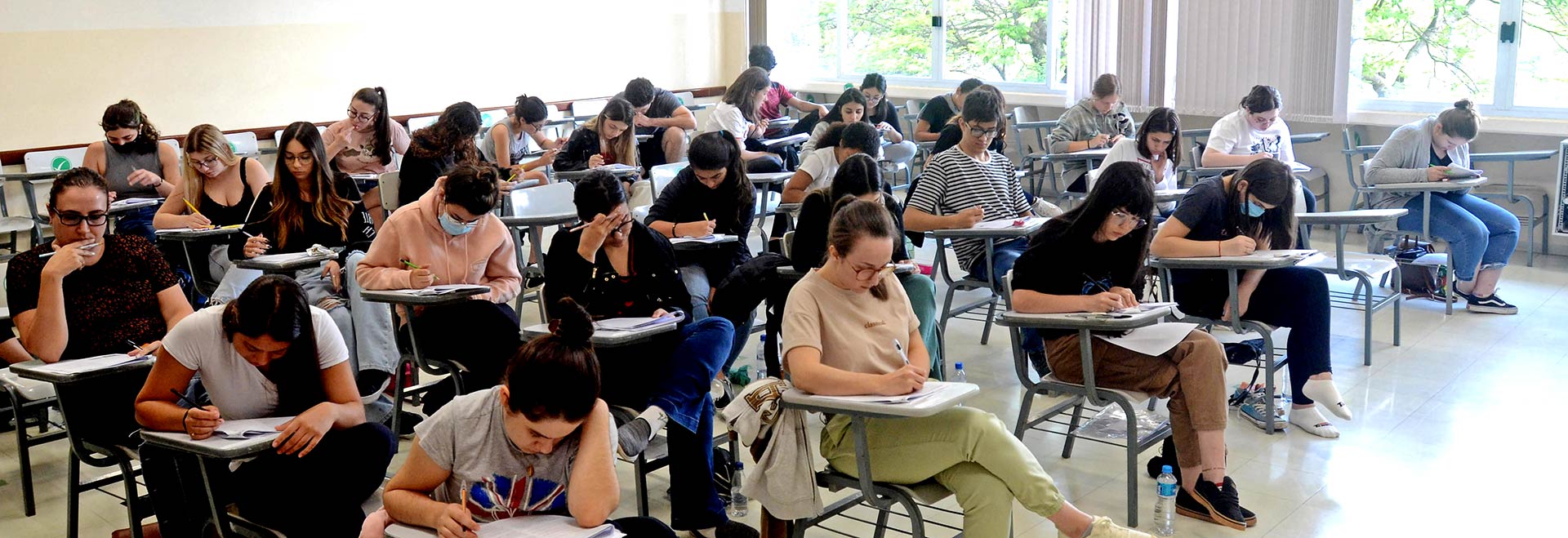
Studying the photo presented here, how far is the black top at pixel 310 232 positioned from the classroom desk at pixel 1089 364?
2.34m

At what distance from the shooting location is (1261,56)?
8242mm

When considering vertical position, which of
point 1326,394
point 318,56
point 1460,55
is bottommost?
point 1326,394

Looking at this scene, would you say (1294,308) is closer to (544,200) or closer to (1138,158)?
(1138,158)

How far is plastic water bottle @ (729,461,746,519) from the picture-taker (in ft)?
11.5

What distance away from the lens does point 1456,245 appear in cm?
589

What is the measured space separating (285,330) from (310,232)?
184cm

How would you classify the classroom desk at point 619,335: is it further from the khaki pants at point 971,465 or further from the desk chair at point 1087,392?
the desk chair at point 1087,392

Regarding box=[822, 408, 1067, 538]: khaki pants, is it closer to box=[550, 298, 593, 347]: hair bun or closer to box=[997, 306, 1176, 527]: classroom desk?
box=[997, 306, 1176, 527]: classroom desk

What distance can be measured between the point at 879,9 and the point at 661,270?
306 inches

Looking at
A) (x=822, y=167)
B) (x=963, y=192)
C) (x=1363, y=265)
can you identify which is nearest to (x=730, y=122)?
(x=822, y=167)

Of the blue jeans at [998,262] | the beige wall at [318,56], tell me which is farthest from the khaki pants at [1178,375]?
the beige wall at [318,56]

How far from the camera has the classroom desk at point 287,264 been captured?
4043 millimetres

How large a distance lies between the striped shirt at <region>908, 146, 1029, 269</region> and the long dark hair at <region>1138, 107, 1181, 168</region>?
0.80m

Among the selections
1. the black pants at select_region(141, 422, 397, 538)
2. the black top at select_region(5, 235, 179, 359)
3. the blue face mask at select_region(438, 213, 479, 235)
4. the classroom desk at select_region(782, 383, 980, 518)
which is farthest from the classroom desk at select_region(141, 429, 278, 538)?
the blue face mask at select_region(438, 213, 479, 235)
